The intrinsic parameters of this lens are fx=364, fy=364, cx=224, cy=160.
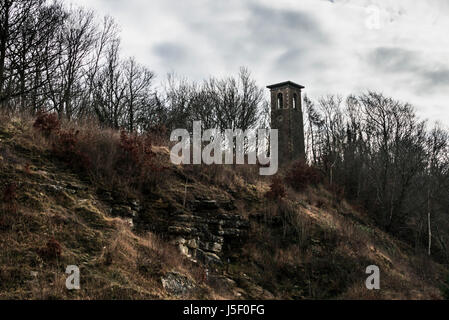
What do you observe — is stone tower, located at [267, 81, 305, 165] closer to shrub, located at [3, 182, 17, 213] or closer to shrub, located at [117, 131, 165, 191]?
shrub, located at [117, 131, 165, 191]

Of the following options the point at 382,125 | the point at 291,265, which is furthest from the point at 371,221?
the point at 291,265

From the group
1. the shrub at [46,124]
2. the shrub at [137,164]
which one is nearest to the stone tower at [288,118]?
the shrub at [137,164]

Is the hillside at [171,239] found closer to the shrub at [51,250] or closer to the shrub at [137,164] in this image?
the shrub at [51,250]

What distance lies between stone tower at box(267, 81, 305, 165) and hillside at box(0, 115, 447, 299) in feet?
55.9

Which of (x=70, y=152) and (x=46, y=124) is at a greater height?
(x=46, y=124)

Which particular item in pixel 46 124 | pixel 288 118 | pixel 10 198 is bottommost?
pixel 10 198

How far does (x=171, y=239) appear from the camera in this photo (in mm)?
11609

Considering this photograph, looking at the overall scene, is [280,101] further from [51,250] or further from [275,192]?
[51,250]

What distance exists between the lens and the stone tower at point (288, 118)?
3420 centimetres

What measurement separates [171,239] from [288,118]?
25211mm

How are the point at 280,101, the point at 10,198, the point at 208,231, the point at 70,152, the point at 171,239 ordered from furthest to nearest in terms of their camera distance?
1. the point at 280,101
2. the point at 208,231
3. the point at 70,152
4. the point at 171,239
5. the point at 10,198

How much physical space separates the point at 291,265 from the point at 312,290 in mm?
1179

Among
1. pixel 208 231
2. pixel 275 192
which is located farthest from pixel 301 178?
pixel 208 231
